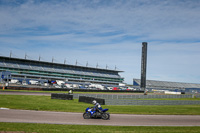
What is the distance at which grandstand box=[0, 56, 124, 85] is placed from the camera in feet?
365

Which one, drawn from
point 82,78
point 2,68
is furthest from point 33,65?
point 82,78

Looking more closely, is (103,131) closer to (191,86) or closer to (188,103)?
(188,103)

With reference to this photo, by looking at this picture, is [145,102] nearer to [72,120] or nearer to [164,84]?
[72,120]

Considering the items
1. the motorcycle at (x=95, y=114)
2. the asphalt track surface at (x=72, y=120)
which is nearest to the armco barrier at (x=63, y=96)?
the asphalt track surface at (x=72, y=120)

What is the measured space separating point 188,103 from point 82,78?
103 metres

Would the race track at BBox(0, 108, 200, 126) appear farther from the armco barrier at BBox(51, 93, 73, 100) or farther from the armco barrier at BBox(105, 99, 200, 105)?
the armco barrier at BBox(51, 93, 73, 100)

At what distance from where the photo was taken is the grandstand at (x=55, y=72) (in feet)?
365

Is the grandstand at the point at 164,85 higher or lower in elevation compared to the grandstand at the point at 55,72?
lower

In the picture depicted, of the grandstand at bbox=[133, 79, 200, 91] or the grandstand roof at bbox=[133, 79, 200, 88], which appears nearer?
the grandstand at bbox=[133, 79, 200, 91]

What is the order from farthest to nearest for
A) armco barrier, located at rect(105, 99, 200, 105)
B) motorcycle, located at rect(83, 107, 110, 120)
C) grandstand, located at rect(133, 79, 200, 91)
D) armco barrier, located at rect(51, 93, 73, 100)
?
grandstand, located at rect(133, 79, 200, 91)
armco barrier, located at rect(51, 93, 73, 100)
armco barrier, located at rect(105, 99, 200, 105)
motorcycle, located at rect(83, 107, 110, 120)

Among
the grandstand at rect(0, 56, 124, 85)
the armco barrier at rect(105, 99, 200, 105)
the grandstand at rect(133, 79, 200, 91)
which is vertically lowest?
the armco barrier at rect(105, 99, 200, 105)

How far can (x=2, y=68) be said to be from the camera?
347 ft

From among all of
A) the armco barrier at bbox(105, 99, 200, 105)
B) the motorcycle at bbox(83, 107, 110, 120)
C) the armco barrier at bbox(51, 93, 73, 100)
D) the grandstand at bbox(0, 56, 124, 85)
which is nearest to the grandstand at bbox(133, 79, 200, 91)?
the grandstand at bbox(0, 56, 124, 85)

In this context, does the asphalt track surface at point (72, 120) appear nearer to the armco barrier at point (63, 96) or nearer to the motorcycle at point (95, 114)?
the motorcycle at point (95, 114)
